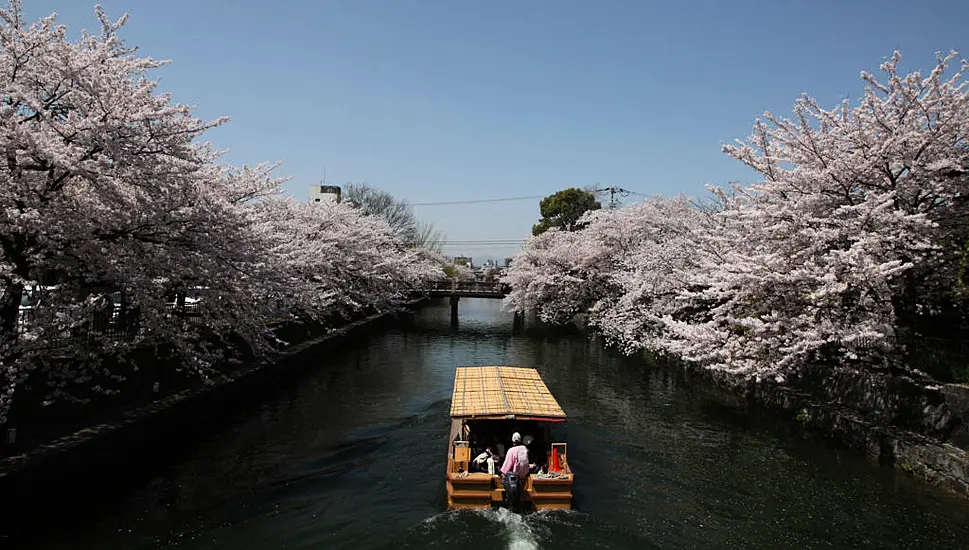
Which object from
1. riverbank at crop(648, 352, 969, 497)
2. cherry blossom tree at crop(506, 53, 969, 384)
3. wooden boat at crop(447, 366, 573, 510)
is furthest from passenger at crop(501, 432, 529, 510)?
riverbank at crop(648, 352, 969, 497)

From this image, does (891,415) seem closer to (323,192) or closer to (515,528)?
(515,528)

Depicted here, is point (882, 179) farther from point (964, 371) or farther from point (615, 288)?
point (615, 288)

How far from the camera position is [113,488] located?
473 inches

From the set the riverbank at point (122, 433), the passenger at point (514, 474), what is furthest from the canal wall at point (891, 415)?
the riverbank at point (122, 433)

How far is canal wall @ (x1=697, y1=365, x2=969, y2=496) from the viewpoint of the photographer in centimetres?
1225

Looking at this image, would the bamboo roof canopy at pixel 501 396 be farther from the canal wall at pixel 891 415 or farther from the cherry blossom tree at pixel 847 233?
the canal wall at pixel 891 415

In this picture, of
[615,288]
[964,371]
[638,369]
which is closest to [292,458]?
[964,371]

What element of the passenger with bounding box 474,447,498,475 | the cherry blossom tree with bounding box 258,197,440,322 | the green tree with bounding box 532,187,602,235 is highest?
the green tree with bounding box 532,187,602,235

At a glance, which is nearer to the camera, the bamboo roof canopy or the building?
the bamboo roof canopy

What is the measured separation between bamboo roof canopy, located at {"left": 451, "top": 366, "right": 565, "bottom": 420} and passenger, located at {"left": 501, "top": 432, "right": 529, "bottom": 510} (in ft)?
4.44

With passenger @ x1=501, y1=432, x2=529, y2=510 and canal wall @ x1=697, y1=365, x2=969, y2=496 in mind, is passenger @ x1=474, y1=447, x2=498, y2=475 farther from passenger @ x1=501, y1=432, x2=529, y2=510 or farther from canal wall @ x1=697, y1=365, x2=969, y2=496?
canal wall @ x1=697, y1=365, x2=969, y2=496

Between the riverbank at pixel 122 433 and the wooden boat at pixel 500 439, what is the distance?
7817mm

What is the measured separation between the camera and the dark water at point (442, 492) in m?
10.3

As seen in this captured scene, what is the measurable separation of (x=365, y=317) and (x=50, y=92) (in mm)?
32602
